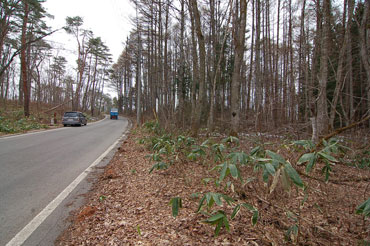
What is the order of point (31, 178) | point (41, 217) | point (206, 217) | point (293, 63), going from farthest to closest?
point (293, 63) → point (31, 178) → point (41, 217) → point (206, 217)

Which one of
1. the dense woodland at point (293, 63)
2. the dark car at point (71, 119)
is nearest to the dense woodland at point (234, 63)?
the dense woodland at point (293, 63)

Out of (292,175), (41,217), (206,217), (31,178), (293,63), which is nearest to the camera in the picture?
(292,175)

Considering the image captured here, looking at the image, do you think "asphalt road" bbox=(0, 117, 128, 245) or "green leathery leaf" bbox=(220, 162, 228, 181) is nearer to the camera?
"green leathery leaf" bbox=(220, 162, 228, 181)

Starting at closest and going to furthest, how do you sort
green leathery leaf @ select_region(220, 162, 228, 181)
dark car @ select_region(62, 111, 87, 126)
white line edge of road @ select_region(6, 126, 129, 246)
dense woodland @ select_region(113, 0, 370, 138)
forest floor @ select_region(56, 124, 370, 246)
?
green leathery leaf @ select_region(220, 162, 228, 181), forest floor @ select_region(56, 124, 370, 246), white line edge of road @ select_region(6, 126, 129, 246), dense woodland @ select_region(113, 0, 370, 138), dark car @ select_region(62, 111, 87, 126)

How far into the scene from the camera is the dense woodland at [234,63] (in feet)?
20.2

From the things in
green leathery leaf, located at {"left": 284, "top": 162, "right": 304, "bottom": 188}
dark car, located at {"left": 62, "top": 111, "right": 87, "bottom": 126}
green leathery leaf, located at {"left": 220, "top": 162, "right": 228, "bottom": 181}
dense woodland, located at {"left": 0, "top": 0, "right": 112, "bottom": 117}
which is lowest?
green leathery leaf, located at {"left": 220, "top": 162, "right": 228, "bottom": 181}

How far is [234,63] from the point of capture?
709cm

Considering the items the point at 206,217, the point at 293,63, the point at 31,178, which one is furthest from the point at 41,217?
the point at 293,63

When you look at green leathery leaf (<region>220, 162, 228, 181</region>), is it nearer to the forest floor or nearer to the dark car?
the forest floor

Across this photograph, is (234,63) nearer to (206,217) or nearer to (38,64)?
(206,217)

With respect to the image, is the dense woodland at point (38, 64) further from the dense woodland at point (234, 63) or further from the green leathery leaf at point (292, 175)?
the green leathery leaf at point (292, 175)

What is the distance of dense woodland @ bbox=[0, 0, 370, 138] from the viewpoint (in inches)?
243

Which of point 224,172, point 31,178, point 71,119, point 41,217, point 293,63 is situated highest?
point 293,63

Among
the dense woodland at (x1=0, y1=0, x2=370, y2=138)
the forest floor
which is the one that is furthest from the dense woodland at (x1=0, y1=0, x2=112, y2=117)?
the forest floor
